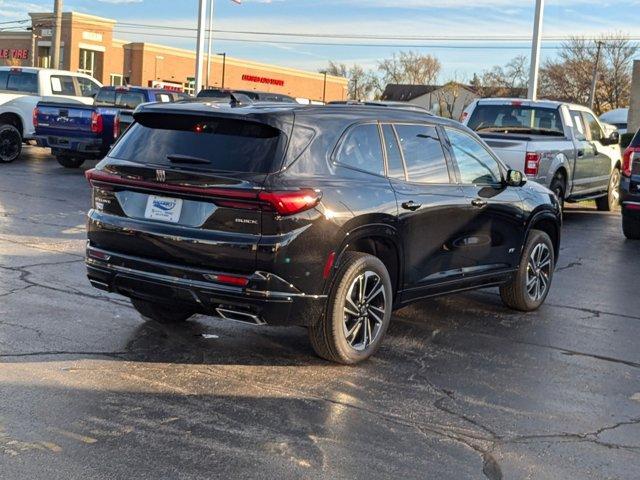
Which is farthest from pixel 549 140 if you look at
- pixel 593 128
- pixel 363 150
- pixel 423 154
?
pixel 363 150

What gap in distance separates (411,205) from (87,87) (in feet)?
56.1

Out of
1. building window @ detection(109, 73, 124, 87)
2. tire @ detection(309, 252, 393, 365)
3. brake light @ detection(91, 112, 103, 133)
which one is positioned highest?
building window @ detection(109, 73, 124, 87)

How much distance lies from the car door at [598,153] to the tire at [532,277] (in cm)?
736

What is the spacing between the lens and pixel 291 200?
5086 millimetres

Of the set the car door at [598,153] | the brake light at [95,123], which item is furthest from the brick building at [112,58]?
the car door at [598,153]

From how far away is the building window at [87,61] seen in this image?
6525 cm

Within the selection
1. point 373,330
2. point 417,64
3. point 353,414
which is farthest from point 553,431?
point 417,64

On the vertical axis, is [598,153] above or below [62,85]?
below

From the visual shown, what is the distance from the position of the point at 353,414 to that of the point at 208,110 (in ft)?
7.38

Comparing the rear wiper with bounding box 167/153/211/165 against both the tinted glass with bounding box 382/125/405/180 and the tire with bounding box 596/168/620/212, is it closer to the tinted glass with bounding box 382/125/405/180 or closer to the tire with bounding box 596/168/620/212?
the tinted glass with bounding box 382/125/405/180

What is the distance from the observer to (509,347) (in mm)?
6496

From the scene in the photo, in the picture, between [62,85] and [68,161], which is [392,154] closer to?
[68,161]

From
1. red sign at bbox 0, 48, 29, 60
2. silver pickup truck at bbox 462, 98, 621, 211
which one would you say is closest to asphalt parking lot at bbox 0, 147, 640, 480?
silver pickup truck at bbox 462, 98, 621, 211

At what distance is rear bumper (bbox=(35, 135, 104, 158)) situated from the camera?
17.5m
